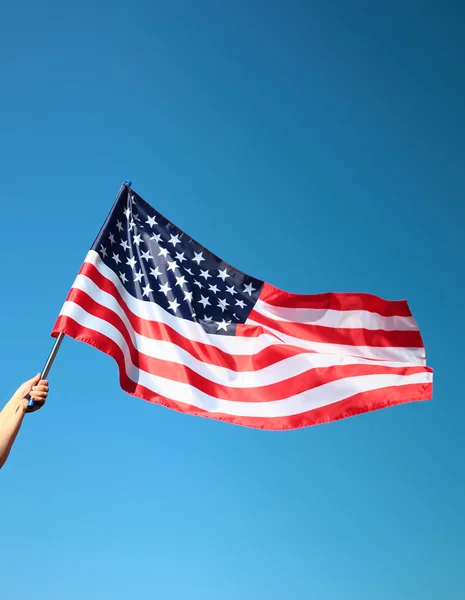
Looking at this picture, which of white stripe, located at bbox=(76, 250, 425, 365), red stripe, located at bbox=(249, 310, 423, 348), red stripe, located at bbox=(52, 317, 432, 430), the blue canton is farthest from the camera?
red stripe, located at bbox=(249, 310, 423, 348)

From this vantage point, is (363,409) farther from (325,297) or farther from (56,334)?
(56,334)

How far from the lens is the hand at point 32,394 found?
870cm

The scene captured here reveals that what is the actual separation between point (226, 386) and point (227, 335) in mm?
1213

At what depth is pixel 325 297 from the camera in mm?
14703

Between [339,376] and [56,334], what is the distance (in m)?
5.34

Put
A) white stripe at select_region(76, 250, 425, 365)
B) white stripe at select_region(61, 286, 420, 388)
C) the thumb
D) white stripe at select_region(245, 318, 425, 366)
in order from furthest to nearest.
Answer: white stripe at select_region(245, 318, 425, 366) → white stripe at select_region(76, 250, 425, 365) → white stripe at select_region(61, 286, 420, 388) → the thumb

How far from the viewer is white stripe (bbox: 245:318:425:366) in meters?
14.3

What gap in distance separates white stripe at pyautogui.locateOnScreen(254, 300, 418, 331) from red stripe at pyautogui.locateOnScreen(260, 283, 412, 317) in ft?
0.27

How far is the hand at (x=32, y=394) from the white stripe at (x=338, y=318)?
21.1 feet

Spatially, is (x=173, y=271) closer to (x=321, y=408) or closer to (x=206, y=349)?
(x=206, y=349)

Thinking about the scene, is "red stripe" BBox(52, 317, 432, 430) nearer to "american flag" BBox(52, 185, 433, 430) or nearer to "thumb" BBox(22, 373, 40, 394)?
"american flag" BBox(52, 185, 433, 430)

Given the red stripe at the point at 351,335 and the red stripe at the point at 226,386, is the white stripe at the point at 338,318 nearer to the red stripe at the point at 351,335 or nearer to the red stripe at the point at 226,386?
the red stripe at the point at 351,335

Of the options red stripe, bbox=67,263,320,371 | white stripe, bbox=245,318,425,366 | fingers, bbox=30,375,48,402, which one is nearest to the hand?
fingers, bbox=30,375,48,402

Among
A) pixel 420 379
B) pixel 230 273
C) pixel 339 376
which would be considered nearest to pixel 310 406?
pixel 339 376
